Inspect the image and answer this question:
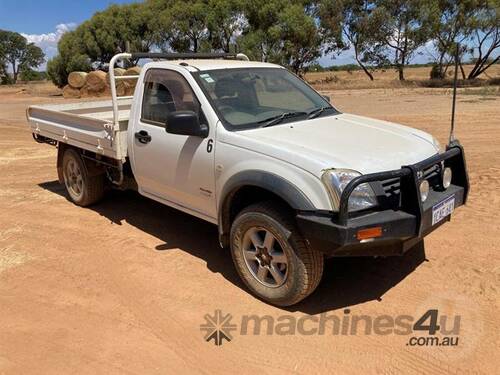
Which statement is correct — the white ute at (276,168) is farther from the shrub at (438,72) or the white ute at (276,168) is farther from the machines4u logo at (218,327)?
the shrub at (438,72)

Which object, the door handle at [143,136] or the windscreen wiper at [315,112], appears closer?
the windscreen wiper at [315,112]

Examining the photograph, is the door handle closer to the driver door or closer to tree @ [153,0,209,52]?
the driver door

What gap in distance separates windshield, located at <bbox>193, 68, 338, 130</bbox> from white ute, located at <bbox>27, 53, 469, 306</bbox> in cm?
1

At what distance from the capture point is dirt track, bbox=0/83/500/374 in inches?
139

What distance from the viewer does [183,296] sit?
4395 millimetres

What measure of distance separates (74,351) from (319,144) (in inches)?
93.6

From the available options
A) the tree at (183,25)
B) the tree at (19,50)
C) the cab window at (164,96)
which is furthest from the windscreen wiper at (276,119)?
the tree at (19,50)

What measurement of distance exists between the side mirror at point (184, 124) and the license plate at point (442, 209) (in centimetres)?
204

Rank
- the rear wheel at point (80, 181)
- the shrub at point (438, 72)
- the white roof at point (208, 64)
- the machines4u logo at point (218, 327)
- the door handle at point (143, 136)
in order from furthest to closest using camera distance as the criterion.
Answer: the shrub at point (438, 72), the rear wheel at point (80, 181), the door handle at point (143, 136), the white roof at point (208, 64), the machines4u logo at point (218, 327)

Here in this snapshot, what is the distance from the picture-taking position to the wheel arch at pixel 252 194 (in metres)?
3.69

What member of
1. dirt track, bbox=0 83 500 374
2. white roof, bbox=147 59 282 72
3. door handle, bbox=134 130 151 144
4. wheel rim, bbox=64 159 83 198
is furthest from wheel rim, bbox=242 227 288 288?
wheel rim, bbox=64 159 83 198

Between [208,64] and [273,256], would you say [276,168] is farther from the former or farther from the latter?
[208,64]

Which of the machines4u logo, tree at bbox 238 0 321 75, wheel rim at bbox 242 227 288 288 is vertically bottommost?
the machines4u logo

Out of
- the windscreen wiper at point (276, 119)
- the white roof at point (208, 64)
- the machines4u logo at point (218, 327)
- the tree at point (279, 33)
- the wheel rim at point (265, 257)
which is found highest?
the tree at point (279, 33)
